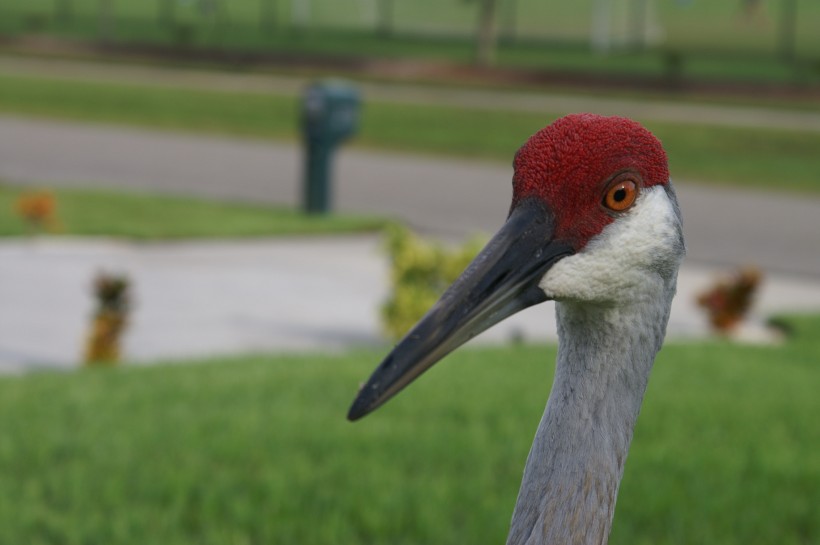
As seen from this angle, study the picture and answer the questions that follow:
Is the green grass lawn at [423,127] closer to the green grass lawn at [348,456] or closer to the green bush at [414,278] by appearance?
the green bush at [414,278]

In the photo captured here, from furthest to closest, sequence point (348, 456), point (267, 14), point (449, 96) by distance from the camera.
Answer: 1. point (267, 14)
2. point (449, 96)
3. point (348, 456)

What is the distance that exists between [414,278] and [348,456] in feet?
9.90

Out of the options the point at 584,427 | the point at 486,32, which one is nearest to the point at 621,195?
the point at 584,427

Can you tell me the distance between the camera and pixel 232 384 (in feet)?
21.7

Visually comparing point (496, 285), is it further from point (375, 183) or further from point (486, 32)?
point (486, 32)

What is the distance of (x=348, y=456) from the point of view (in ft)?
17.8

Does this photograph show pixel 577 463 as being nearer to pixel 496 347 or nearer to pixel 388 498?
pixel 388 498

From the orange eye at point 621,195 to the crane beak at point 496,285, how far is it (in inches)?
3.4

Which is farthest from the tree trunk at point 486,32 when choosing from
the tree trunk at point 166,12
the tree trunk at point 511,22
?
the tree trunk at point 166,12

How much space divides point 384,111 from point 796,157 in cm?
829

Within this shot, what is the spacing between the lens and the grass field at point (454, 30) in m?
40.8

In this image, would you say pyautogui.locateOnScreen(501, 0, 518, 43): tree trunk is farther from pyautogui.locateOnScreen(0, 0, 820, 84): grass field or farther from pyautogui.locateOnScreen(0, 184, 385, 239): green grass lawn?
pyautogui.locateOnScreen(0, 184, 385, 239): green grass lawn

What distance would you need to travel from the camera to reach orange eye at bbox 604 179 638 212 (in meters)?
1.95

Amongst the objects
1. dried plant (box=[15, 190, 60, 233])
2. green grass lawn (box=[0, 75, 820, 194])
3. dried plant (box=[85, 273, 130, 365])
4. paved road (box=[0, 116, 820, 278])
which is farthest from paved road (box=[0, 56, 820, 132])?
dried plant (box=[85, 273, 130, 365])
